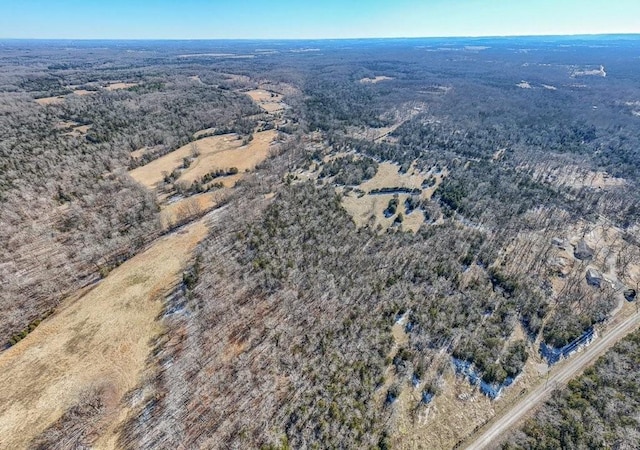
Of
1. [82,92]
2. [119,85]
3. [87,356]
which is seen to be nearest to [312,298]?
[87,356]

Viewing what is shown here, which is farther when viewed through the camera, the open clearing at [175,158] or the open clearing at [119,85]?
the open clearing at [119,85]

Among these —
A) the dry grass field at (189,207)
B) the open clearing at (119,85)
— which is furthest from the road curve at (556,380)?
the open clearing at (119,85)

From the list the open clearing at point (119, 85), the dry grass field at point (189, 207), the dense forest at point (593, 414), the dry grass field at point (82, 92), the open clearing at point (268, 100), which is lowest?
the dense forest at point (593, 414)

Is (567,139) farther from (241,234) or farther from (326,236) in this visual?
(241,234)

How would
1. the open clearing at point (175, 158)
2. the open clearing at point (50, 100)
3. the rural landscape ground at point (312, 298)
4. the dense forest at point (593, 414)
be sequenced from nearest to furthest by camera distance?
the dense forest at point (593, 414) → the rural landscape ground at point (312, 298) → the open clearing at point (175, 158) → the open clearing at point (50, 100)

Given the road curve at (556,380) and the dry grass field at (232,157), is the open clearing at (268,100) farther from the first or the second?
the road curve at (556,380)

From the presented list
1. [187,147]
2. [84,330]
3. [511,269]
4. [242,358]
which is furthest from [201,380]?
[187,147]

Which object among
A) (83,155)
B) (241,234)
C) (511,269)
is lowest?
(511,269)
